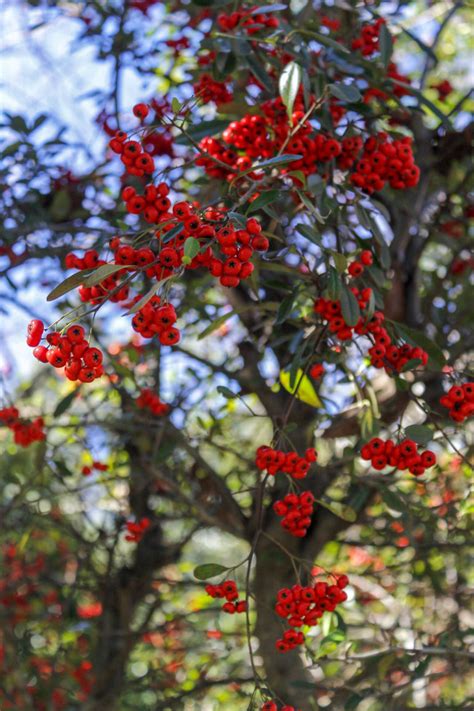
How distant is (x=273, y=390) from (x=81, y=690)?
2265 millimetres

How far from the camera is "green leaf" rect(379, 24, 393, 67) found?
2.60 meters

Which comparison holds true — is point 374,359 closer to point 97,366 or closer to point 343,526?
point 97,366

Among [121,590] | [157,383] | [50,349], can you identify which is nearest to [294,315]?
[157,383]

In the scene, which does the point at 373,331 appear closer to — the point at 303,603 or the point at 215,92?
the point at 303,603

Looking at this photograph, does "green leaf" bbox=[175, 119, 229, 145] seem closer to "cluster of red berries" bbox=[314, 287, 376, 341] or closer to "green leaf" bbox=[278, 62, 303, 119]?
"green leaf" bbox=[278, 62, 303, 119]

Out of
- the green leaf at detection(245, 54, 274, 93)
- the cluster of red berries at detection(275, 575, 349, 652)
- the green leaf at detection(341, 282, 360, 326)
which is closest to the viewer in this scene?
the green leaf at detection(341, 282, 360, 326)

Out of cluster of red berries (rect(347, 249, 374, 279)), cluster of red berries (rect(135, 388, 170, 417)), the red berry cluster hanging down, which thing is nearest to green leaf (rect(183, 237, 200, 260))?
the red berry cluster hanging down

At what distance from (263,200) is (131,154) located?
13.2 inches

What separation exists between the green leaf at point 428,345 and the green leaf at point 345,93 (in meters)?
0.63

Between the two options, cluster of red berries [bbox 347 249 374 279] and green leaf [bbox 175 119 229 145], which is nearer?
cluster of red berries [bbox 347 249 374 279]

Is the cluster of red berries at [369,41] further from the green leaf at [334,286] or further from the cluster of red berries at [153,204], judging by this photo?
the cluster of red berries at [153,204]

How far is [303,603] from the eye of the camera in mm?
2059

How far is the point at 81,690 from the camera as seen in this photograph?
4176mm

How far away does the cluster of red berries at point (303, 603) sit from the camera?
6.75 feet
